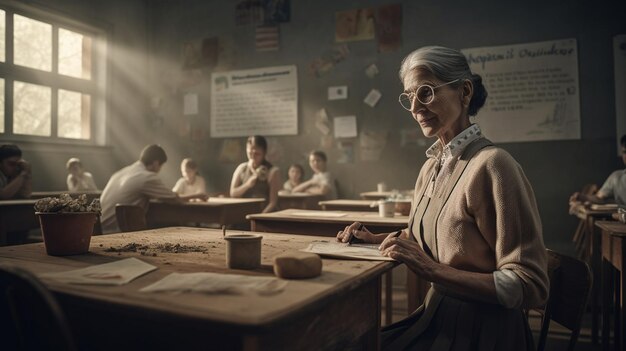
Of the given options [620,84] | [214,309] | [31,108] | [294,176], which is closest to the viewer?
[214,309]

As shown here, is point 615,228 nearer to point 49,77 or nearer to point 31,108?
point 31,108

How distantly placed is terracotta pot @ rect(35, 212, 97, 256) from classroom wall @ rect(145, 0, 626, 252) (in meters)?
4.92

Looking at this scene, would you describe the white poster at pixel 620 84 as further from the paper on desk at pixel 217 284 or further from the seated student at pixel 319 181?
the paper on desk at pixel 217 284

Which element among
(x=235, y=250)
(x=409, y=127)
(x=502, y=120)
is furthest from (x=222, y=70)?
(x=235, y=250)

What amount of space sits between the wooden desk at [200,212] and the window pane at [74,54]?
3276 millimetres

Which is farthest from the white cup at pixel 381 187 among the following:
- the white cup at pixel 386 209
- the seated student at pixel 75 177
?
the seated student at pixel 75 177

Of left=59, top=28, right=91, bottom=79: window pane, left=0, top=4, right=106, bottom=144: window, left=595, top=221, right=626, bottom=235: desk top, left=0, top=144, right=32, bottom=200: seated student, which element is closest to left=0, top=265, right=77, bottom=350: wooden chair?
left=595, top=221, right=626, bottom=235: desk top

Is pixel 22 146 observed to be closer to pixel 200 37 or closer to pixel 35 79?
pixel 35 79

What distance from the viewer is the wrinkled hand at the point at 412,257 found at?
1224 mm

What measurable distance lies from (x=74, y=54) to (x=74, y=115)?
84cm

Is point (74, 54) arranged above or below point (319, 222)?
above

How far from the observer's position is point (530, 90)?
5422 millimetres

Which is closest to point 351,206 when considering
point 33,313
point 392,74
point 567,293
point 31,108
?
point 392,74

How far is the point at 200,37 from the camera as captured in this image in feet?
23.6
